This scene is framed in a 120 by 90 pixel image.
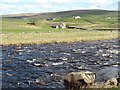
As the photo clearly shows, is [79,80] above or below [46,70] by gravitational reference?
above

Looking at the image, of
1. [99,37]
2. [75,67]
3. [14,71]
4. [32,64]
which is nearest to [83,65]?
[75,67]

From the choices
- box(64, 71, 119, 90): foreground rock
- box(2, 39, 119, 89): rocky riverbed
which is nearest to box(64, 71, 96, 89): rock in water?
box(64, 71, 119, 90): foreground rock

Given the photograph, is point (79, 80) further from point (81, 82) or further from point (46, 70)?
point (46, 70)

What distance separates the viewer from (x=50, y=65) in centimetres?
3906

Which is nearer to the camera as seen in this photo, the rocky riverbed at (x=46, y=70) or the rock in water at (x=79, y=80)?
the rock in water at (x=79, y=80)

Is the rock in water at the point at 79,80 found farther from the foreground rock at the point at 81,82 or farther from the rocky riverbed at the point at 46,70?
the rocky riverbed at the point at 46,70

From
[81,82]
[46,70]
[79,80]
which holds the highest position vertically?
[79,80]

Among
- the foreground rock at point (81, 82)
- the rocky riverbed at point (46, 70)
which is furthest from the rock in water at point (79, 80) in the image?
the rocky riverbed at point (46, 70)

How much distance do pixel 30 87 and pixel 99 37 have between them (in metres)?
66.7

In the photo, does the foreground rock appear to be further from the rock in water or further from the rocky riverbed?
the rocky riverbed

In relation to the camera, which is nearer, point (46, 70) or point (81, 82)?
point (81, 82)

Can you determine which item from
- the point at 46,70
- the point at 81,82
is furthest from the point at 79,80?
the point at 46,70

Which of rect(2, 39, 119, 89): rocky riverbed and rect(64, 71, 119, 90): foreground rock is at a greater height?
rect(64, 71, 119, 90): foreground rock

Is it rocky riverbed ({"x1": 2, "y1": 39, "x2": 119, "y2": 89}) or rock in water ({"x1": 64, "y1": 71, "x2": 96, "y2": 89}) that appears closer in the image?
rock in water ({"x1": 64, "y1": 71, "x2": 96, "y2": 89})
